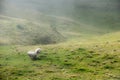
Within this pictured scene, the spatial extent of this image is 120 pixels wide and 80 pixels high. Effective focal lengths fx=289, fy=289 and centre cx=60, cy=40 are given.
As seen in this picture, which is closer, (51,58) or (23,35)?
(51,58)

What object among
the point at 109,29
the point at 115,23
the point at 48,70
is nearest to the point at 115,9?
the point at 115,23

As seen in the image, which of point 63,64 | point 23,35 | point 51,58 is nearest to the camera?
point 63,64

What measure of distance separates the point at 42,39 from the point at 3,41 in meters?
9.80

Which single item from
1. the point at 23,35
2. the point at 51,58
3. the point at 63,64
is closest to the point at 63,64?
the point at 63,64

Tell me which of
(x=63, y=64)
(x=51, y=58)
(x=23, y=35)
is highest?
(x=23, y=35)

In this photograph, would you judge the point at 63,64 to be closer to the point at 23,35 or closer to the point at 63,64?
the point at 63,64

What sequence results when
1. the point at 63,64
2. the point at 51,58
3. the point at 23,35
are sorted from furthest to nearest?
the point at 23,35, the point at 51,58, the point at 63,64

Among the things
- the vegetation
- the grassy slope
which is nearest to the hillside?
the vegetation

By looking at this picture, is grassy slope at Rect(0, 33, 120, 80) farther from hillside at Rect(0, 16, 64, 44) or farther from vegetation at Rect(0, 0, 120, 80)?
hillside at Rect(0, 16, 64, 44)

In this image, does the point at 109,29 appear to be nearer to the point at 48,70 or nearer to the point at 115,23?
the point at 115,23

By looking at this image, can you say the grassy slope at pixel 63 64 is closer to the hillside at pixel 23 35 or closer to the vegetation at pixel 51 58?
the vegetation at pixel 51 58

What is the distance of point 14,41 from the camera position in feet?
139

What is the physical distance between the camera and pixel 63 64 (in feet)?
102

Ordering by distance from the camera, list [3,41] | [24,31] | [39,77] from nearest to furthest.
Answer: [39,77] → [3,41] → [24,31]
